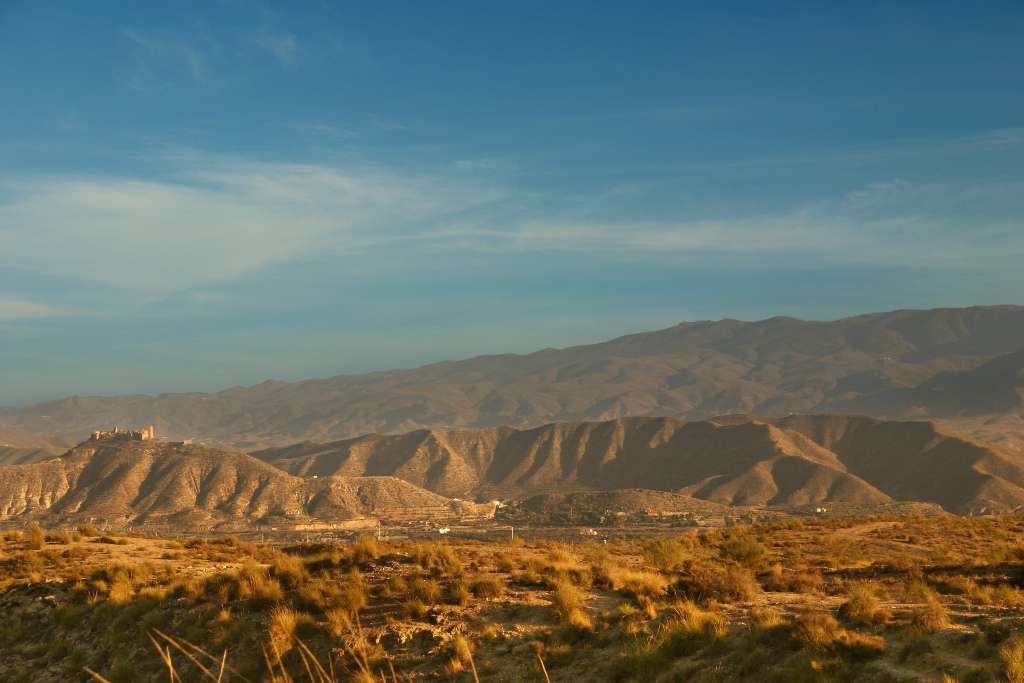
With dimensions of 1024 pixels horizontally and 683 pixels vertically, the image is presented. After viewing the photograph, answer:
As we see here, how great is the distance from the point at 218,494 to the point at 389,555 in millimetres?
97391

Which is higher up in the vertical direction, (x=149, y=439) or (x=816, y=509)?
(x=149, y=439)

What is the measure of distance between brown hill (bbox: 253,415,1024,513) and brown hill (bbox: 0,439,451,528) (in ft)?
110

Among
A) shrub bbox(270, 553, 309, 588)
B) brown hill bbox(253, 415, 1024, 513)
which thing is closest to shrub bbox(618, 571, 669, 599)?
shrub bbox(270, 553, 309, 588)

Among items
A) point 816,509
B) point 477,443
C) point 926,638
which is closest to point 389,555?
point 926,638

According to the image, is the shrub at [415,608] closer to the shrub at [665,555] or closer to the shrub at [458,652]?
the shrub at [458,652]

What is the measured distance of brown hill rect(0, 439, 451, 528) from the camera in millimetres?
103438

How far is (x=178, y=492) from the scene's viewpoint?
11075 centimetres

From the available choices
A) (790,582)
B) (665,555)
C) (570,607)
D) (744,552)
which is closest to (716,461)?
(744,552)

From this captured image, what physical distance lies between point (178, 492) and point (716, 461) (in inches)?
3522

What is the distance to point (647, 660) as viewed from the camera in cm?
1459

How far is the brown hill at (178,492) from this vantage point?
103438mm

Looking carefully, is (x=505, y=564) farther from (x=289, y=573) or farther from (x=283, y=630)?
(x=283, y=630)

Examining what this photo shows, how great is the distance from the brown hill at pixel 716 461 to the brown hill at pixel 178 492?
110ft

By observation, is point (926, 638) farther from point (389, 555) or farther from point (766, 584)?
point (389, 555)
